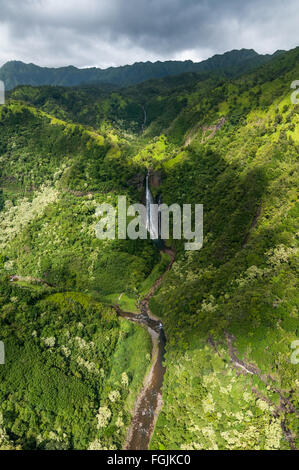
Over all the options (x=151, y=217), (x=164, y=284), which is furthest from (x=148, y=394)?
(x=151, y=217)

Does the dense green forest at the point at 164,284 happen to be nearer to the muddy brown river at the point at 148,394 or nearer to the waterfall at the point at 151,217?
the muddy brown river at the point at 148,394

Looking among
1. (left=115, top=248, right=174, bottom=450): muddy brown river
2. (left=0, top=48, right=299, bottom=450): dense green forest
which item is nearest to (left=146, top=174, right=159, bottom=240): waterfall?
(left=0, top=48, right=299, bottom=450): dense green forest

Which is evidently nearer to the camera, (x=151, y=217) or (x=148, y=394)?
(x=148, y=394)

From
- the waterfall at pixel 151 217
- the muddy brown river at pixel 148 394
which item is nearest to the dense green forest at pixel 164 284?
the muddy brown river at pixel 148 394

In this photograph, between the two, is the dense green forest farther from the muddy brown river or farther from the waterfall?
the waterfall

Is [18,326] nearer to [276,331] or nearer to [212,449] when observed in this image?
[212,449]

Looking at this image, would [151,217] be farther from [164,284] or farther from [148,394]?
[148,394]

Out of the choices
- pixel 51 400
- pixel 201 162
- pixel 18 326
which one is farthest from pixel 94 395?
pixel 201 162
